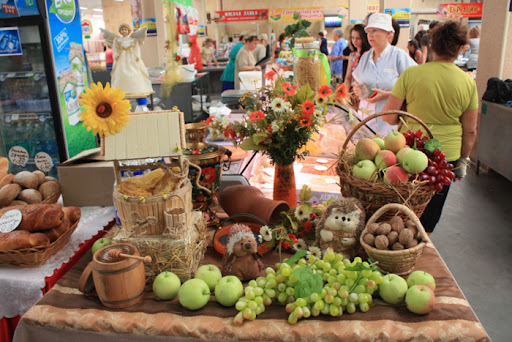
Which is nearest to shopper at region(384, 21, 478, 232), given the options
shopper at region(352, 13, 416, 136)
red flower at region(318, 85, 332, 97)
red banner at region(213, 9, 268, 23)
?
shopper at region(352, 13, 416, 136)

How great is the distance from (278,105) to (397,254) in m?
0.70

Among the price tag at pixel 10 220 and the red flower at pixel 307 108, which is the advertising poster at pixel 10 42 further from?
the red flower at pixel 307 108

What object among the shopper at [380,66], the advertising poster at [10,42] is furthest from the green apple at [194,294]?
the advertising poster at [10,42]

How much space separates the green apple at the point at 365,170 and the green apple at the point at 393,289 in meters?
0.37

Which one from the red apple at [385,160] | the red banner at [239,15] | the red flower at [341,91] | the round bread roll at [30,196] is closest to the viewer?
the red apple at [385,160]

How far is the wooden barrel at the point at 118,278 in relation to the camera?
1.14 meters

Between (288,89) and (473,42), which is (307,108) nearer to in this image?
(288,89)

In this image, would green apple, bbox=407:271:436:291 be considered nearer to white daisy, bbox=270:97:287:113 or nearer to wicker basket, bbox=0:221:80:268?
white daisy, bbox=270:97:287:113

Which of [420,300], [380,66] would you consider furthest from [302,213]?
[380,66]

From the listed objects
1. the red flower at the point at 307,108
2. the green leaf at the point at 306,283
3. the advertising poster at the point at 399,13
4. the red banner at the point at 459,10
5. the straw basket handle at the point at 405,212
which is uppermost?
the red banner at the point at 459,10

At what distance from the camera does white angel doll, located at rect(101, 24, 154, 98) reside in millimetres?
2760

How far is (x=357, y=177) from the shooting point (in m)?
1.44

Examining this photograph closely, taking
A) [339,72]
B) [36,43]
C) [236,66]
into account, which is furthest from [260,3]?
[36,43]

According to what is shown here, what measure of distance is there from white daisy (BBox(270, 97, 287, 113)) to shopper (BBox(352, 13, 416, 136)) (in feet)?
5.23
